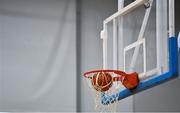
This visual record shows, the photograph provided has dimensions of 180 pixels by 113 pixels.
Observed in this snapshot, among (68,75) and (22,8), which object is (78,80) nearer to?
(68,75)

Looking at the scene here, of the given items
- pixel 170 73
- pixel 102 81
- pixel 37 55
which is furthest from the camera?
pixel 37 55

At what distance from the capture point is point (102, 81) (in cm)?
304

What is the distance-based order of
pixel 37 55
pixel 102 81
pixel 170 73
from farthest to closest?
pixel 37 55
pixel 102 81
pixel 170 73

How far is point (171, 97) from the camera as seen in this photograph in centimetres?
489

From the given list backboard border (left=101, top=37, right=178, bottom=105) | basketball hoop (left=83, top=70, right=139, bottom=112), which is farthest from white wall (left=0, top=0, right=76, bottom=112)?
backboard border (left=101, top=37, right=178, bottom=105)

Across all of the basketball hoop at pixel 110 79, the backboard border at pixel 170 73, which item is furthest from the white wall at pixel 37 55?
the backboard border at pixel 170 73

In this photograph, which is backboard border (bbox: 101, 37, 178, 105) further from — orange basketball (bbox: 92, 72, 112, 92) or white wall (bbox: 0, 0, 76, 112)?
white wall (bbox: 0, 0, 76, 112)

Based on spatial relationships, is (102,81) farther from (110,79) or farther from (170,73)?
(170,73)

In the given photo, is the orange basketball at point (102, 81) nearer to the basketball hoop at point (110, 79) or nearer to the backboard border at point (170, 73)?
the basketball hoop at point (110, 79)

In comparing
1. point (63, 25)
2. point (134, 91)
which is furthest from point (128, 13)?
point (63, 25)

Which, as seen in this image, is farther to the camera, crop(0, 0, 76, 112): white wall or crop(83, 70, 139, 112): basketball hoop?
crop(0, 0, 76, 112): white wall

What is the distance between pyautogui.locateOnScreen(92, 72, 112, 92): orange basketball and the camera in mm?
3037

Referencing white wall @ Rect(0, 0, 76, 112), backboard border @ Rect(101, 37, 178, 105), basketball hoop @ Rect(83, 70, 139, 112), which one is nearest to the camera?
backboard border @ Rect(101, 37, 178, 105)

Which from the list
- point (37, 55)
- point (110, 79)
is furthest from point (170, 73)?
point (37, 55)
